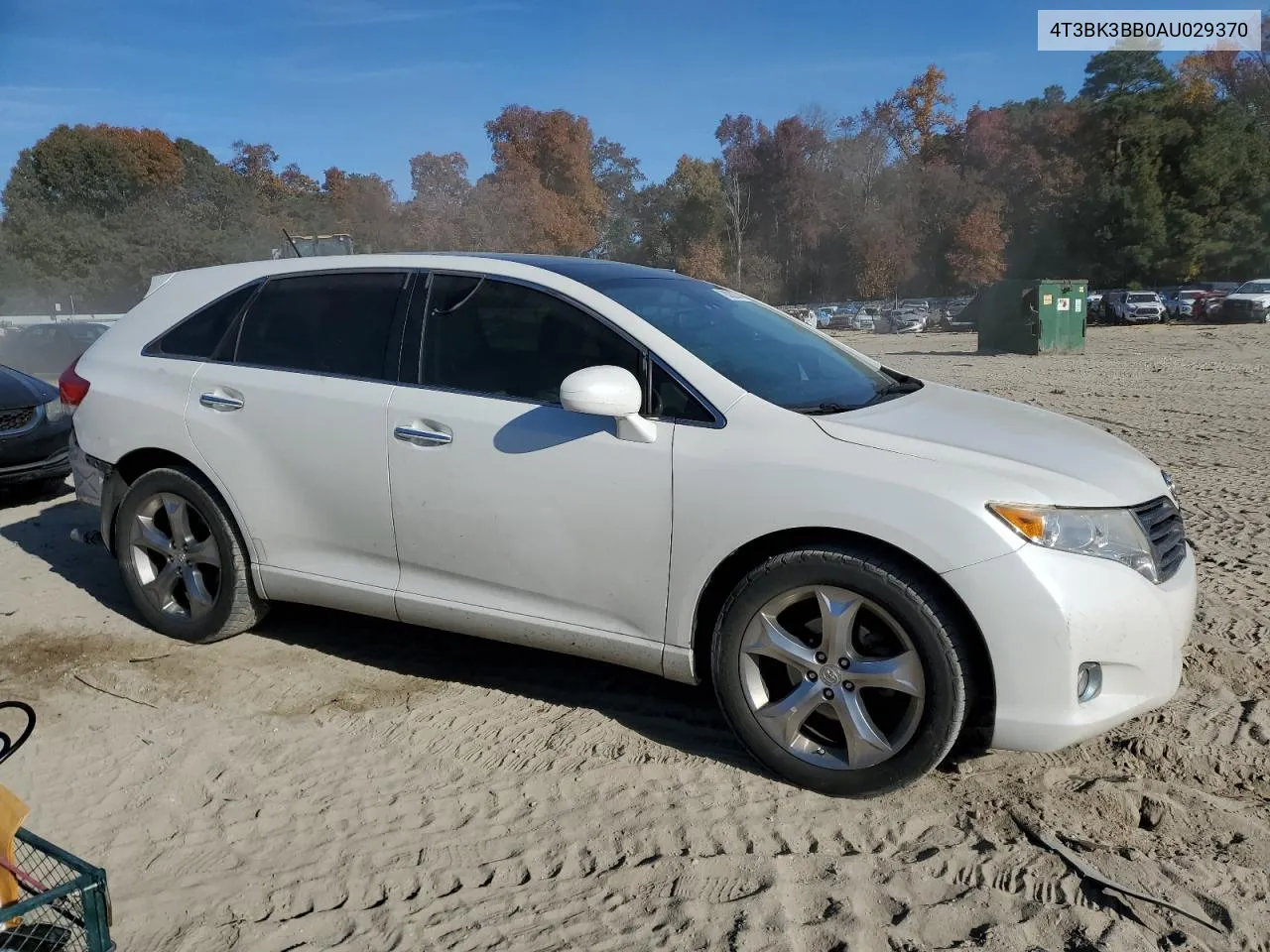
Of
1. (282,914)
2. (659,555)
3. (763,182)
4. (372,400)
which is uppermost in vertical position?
(763,182)

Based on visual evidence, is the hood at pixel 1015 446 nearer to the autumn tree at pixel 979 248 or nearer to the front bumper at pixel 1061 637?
the front bumper at pixel 1061 637

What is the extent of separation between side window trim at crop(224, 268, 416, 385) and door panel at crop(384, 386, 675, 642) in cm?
17

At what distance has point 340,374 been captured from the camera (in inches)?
167

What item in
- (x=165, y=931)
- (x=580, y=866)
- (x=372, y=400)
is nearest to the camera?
(x=165, y=931)

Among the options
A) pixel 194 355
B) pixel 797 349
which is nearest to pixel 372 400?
pixel 194 355

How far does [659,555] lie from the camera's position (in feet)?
11.5

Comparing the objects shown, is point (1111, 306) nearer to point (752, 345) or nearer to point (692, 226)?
point (692, 226)

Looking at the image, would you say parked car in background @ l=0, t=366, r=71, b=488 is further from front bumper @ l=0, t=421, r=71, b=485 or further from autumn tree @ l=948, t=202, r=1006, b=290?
autumn tree @ l=948, t=202, r=1006, b=290

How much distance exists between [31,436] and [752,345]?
5.85 meters

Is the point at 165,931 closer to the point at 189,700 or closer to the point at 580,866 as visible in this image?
the point at 580,866

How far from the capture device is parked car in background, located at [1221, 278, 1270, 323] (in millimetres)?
34219

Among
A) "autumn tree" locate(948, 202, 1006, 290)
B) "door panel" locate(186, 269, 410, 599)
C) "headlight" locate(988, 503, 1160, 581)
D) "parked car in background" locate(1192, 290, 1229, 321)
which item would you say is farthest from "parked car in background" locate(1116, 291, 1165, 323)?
"door panel" locate(186, 269, 410, 599)

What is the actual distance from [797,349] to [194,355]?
263 centimetres

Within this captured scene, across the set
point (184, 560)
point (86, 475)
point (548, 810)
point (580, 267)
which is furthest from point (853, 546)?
point (86, 475)
